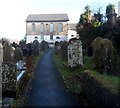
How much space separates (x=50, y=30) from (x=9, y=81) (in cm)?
6696

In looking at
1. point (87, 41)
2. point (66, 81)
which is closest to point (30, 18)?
point (87, 41)

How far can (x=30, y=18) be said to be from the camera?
76.5 m

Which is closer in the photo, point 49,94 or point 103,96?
point 103,96

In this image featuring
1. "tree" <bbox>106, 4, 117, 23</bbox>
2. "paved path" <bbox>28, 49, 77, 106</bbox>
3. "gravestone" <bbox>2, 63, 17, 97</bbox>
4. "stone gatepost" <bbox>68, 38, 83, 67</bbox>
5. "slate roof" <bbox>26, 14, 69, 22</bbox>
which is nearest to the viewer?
"paved path" <bbox>28, 49, 77, 106</bbox>

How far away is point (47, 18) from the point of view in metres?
76.4

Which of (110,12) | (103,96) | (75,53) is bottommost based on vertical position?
(103,96)

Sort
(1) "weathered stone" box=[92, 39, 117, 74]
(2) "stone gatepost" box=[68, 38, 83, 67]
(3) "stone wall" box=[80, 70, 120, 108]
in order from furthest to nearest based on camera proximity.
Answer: (2) "stone gatepost" box=[68, 38, 83, 67] < (1) "weathered stone" box=[92, 39, 117, 74] < (3) "stone wall" box=[80, 70, 120, 108]

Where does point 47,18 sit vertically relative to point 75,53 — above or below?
above

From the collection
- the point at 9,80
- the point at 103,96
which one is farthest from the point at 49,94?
the point at 103,96

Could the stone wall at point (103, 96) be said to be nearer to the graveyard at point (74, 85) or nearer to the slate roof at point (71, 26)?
the graveyard at point (74, 85)

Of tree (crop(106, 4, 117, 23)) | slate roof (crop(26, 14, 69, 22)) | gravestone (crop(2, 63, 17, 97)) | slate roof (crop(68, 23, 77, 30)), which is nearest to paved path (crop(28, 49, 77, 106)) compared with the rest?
gravestone (crop(2, 63, 17, 97))

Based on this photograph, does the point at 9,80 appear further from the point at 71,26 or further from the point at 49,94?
the point at 71,26

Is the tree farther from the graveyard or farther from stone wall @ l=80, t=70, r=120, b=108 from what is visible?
stone wall @ l=80, t=70, r=120, b=108

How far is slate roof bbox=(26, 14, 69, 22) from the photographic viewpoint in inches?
2955
